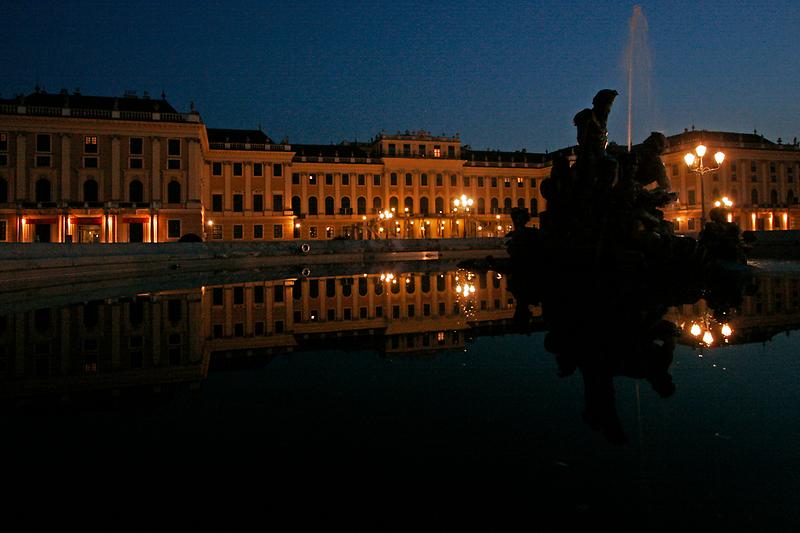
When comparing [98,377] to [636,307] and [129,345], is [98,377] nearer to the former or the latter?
[129,345]

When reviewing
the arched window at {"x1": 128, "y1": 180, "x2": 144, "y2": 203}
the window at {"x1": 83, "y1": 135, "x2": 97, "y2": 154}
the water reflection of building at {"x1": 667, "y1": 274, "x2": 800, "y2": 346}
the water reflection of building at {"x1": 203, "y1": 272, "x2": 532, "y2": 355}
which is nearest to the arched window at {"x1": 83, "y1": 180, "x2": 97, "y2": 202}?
the window at {"x1": 83, "y1": 135, "x2": 97, "y2": 154}

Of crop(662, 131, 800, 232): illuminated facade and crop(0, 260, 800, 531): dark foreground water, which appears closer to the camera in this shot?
crop(0, 260, 800, 531): dark foreground water

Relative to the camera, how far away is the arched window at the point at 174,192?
4506 cm

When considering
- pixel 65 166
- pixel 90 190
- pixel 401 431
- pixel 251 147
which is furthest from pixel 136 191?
pixel 401 431

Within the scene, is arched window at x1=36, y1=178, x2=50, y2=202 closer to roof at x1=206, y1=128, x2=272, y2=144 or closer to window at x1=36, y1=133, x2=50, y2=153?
window at x1=36, y1=133, x2=50, y2=153

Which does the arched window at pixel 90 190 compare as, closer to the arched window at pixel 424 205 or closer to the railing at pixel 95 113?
the railing at pixel 95 113

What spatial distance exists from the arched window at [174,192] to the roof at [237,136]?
39.8 ft

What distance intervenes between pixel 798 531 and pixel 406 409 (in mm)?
2118

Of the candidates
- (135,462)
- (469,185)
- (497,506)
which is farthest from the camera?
(469,185)

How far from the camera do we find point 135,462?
2.76 m

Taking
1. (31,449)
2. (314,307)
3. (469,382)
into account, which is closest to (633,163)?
(314,307)

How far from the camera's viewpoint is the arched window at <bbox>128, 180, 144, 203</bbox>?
44344 millimetres

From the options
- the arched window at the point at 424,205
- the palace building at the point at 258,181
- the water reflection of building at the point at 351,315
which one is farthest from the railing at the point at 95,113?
the water reflection of building at the point at 351,315

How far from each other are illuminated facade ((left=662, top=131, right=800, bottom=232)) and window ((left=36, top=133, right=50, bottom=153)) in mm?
60089
